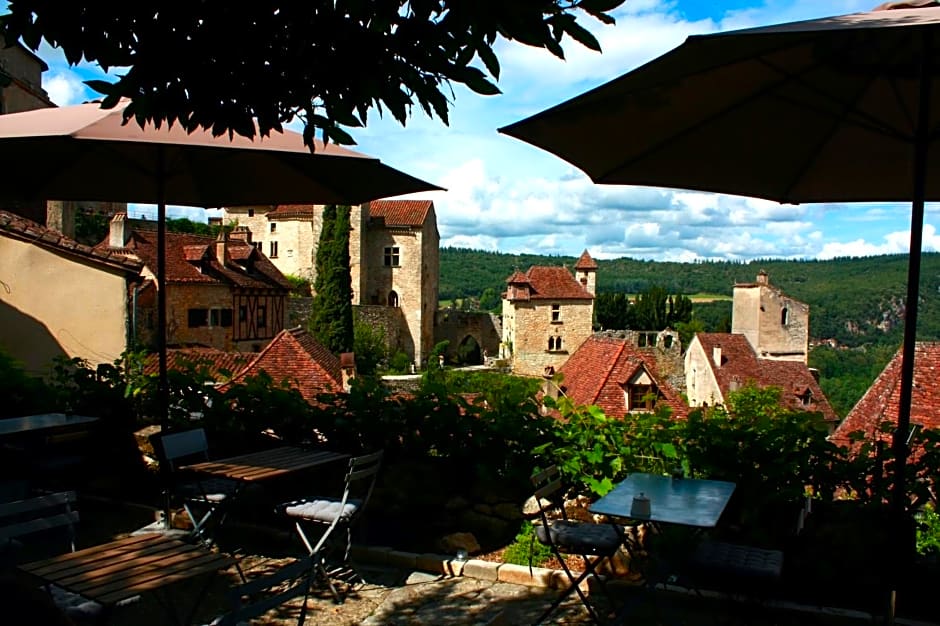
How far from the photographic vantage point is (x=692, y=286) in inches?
4889

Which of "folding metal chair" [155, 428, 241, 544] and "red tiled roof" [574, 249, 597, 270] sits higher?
"red tiled roof" [574, 249, 597, 270]

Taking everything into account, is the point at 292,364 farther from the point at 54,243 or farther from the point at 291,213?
the point at 291,213

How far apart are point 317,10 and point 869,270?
107530mm

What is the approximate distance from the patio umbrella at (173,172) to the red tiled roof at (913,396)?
10.6 m

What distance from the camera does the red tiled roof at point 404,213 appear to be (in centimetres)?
5425

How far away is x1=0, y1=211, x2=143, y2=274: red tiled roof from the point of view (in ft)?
37.7

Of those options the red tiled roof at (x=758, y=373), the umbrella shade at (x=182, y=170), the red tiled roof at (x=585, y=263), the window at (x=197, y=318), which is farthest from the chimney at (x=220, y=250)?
the umbrella shade at (x=182, y=170)

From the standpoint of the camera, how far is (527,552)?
447cm

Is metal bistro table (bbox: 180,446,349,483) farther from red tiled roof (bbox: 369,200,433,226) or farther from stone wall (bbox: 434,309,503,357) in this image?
stone wall (bbox: 434,309,503,357)

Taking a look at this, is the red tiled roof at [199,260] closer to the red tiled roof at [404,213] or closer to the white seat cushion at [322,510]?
the red tiled roof at [404,213]

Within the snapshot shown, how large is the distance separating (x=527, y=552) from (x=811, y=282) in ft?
350

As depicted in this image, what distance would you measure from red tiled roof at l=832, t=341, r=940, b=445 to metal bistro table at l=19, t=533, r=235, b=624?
12.2 metres

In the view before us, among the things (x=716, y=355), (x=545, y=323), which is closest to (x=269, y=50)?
(x=716, y=355)

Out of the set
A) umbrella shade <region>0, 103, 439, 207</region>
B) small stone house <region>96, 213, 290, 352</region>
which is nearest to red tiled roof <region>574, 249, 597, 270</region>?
small stone house <region>96, 213, 290, 352</region>
